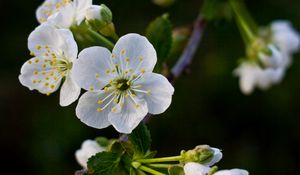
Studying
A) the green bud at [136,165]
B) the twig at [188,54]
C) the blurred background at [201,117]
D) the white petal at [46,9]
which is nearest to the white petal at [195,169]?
the green bud at [136,165]

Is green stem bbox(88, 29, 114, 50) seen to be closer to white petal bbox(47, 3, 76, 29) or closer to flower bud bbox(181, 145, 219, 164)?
white petal bbox(47, 3, 76, 29)

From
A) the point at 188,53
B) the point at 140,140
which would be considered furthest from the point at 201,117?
the point at 140,140

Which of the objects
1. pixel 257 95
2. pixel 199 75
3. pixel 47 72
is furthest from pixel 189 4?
pixel 47 72

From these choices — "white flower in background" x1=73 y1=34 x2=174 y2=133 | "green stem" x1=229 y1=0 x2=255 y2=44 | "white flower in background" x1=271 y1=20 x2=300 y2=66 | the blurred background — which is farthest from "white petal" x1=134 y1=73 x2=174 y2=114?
the blurred background

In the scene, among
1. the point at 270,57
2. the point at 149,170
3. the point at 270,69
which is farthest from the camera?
the point at 270,69

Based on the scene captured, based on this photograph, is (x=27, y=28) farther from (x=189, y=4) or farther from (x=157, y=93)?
(x=157, y=93)

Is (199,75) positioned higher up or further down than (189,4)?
further down

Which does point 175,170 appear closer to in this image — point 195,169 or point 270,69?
point 195,169

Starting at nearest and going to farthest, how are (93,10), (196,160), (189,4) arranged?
(196,160)
(93,10)
(189,4)
